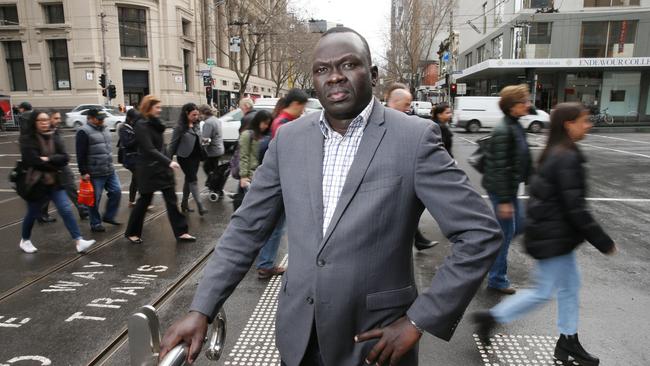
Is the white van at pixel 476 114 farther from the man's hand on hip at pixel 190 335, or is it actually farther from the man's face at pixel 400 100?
the man's hand on hip at pixel 190 335

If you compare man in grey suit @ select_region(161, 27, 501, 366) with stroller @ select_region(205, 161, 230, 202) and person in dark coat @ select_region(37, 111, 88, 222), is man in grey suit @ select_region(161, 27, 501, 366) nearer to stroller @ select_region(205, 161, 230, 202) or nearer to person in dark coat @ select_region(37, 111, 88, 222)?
person in dark coat @ select_region(37, 111, 88, 222)

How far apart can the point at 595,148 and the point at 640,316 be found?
15145 millimetres

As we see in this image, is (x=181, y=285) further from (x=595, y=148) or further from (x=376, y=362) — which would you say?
(x=595, y=148)

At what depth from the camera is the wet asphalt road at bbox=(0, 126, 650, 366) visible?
335 centimetres

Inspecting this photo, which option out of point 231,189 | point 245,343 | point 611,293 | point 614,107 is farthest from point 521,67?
point 245,343

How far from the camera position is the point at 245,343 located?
11.4ft

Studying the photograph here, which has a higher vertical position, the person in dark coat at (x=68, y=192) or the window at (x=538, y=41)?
the window at (x=538, y=41)

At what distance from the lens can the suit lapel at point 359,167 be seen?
1.47m

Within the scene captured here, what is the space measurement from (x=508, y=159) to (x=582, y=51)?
33.8 meters

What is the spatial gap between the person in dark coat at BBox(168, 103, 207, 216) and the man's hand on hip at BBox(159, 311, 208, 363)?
5.93 m

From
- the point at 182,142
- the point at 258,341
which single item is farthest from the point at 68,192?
the point at 258,341

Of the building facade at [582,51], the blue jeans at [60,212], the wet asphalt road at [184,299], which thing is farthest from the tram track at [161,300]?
the building facade at [582,51]

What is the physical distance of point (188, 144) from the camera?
729cm

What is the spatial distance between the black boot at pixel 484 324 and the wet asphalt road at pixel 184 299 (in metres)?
0.09
